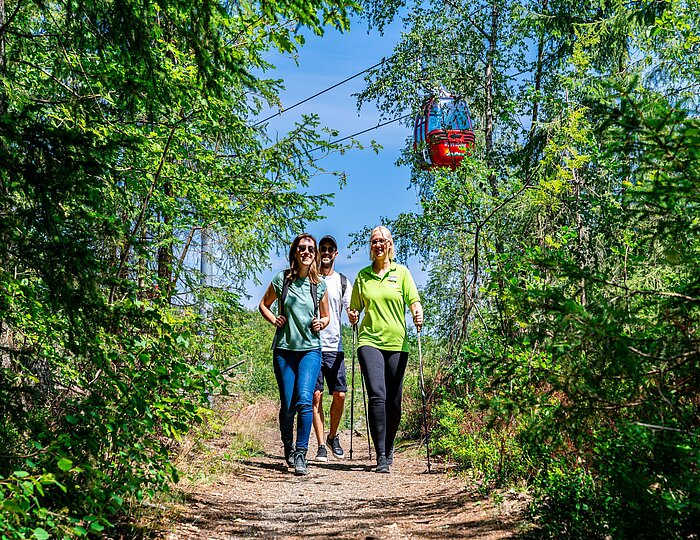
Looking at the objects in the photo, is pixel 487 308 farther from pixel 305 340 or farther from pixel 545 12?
pixel 545 12

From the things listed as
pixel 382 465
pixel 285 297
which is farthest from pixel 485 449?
pixel 285 297

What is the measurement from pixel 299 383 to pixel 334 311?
4.59 ft

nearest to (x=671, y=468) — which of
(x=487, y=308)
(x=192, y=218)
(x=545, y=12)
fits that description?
(x=192, y=218)

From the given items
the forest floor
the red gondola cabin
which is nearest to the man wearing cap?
the forest floor

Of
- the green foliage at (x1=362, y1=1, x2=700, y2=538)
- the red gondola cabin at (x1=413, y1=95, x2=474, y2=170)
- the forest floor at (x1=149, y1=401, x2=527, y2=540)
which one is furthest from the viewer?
the red gondola cabin at (x1=413, y1=95, x2=474, y2=170)

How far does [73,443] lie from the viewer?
311 cm

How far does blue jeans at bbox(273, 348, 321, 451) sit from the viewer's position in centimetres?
702

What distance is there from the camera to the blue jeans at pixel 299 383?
702 centimetres

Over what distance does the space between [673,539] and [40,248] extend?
2985 millimetres

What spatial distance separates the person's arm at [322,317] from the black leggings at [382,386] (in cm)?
47

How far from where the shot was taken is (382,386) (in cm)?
692

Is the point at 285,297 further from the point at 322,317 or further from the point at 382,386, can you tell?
the point at 382,386

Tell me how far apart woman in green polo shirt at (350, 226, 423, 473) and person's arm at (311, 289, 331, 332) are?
29 cm

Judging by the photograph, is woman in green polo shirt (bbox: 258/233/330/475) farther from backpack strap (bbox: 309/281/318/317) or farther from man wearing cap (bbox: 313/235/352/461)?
man wearing cap (bbox: 313/235/352/461)
